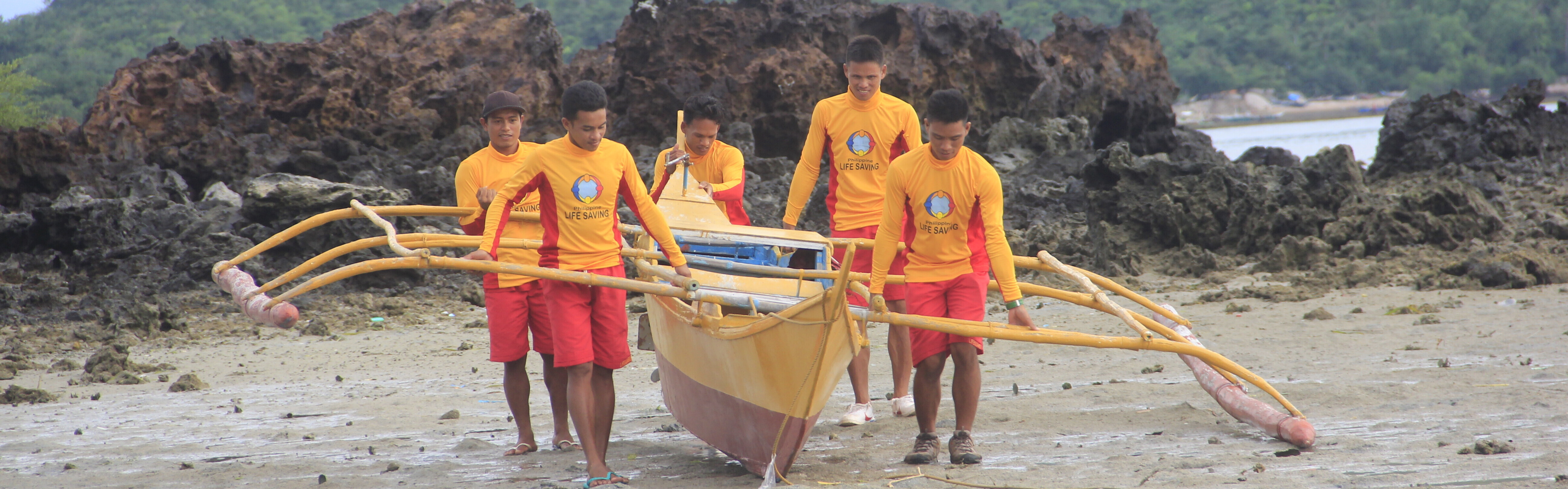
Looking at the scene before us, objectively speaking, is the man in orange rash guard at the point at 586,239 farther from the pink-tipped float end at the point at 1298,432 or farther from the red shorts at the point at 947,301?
the pink-tipped float end at the point at 1298,432

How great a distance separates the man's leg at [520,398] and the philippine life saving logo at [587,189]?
3.17ft

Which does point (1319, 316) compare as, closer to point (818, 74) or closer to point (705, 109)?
point (705, 109)

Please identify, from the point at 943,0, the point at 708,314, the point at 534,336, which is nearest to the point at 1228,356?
the point at 708,314

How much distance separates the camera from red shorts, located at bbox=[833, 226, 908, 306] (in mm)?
5617

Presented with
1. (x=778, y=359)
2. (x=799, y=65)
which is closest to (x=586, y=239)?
(x=778, y=359)

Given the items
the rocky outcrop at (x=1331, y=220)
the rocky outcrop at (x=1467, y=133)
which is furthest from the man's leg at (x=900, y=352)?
the rocky outcrop at (x=1467, y=133)

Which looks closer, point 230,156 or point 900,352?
point 900,352

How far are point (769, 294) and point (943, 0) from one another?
4242 centimetres

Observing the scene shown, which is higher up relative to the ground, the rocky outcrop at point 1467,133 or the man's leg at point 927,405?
the rocky outcrop at point 1467,133

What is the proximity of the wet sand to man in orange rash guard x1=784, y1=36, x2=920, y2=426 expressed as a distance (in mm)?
299

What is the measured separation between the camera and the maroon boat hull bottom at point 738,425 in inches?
173

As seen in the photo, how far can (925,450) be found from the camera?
4.74 metres

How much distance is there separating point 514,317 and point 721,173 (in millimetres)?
1642

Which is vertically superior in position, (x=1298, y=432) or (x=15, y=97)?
(x=15, y=97)
